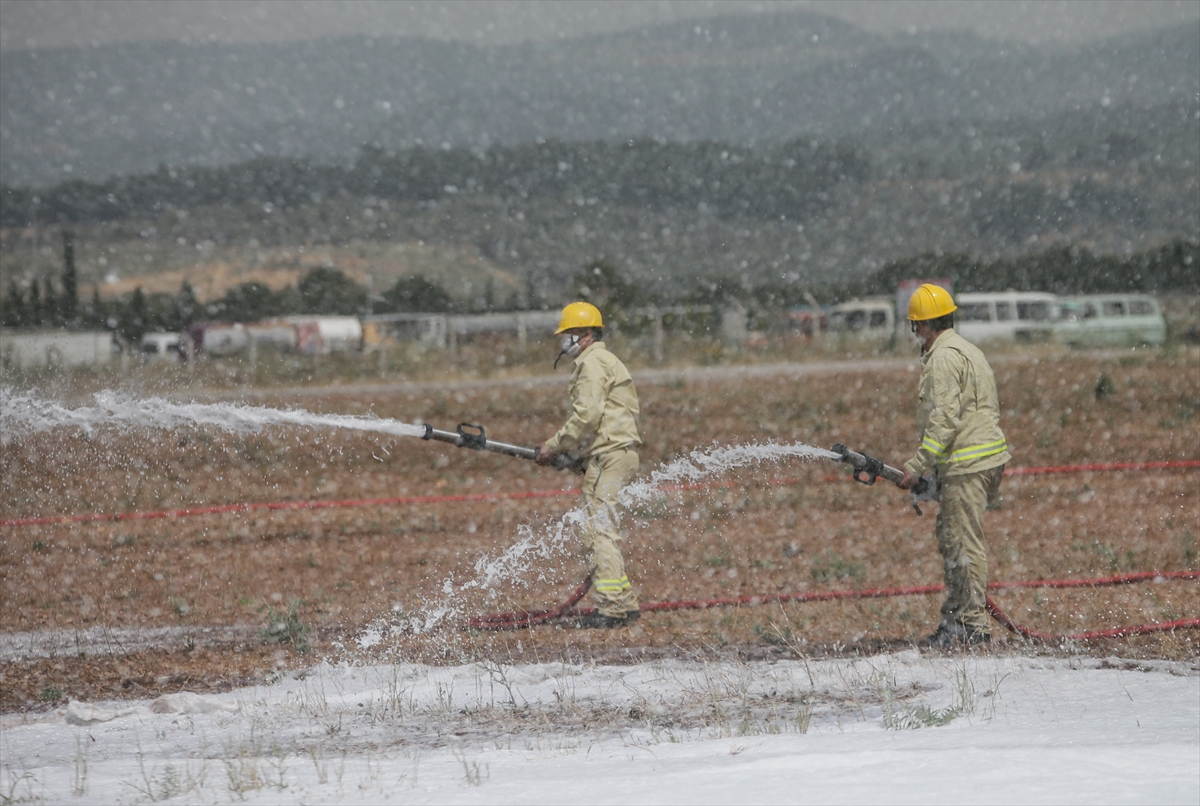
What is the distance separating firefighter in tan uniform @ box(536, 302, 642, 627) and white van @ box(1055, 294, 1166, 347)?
24.3 meters

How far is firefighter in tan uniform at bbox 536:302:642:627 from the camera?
7.72 m

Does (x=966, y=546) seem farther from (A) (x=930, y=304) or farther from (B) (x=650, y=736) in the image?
(B) (x=650, y=736)

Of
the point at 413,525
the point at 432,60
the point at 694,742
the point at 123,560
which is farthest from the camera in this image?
the point at 432,60

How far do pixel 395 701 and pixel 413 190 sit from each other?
89.2 meters

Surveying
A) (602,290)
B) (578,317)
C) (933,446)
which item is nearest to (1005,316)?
(602,290)

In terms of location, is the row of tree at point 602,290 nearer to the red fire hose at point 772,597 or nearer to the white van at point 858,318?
the white van at point 858,318

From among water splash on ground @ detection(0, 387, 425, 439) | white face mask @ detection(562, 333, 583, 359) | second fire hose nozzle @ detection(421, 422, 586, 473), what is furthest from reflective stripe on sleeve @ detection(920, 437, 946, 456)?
water splash on ground @ detection(0, 387, 425, 439)

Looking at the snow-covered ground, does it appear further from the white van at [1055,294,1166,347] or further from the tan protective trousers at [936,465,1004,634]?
the white van at [1055,294,1166,347]

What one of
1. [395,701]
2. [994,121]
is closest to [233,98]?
[994,121]

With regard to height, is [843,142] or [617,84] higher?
[617,84]

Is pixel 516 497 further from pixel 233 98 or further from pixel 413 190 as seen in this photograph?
pixel 233 98

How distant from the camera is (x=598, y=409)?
25.5ft

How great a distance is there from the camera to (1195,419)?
→ 756 inches

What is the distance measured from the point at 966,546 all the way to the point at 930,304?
1305mm
